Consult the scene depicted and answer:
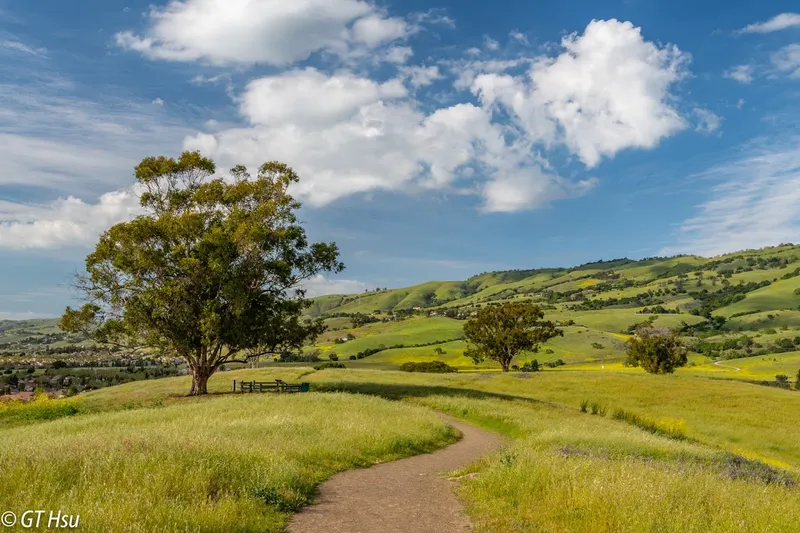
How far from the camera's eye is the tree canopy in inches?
1468

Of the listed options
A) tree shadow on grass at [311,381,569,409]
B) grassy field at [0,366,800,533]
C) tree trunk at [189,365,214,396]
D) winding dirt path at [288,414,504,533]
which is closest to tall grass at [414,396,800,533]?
grassy field at [0,366,800,533]

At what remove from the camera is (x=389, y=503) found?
12070 millimetres

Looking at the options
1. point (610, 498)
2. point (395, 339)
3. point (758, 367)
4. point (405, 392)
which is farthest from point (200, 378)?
point (395, 339)

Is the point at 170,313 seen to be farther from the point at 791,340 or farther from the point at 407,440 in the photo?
the point at 791,340

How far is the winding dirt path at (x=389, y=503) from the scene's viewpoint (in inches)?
402

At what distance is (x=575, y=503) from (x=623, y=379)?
5375 cm

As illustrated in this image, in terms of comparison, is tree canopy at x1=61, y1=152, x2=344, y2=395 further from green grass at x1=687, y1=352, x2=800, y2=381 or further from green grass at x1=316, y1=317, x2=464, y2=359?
green grass at x1=316, y1=317, x2=464, y2=359

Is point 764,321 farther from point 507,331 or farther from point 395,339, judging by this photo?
point 507,331

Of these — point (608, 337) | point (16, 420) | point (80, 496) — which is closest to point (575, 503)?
point (80, 496)

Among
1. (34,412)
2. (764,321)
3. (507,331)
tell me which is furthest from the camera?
(764,321)

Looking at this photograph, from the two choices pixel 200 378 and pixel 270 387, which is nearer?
pixel 200 378

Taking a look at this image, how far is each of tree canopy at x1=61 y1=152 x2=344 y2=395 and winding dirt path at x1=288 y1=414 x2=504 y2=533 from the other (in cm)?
2373

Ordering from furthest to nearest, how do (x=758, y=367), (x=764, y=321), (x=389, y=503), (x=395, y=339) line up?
(x=764, y=321) → (x=395, y=339) → (x=758, y=367) → (x=389, y=503)

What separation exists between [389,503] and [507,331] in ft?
216
